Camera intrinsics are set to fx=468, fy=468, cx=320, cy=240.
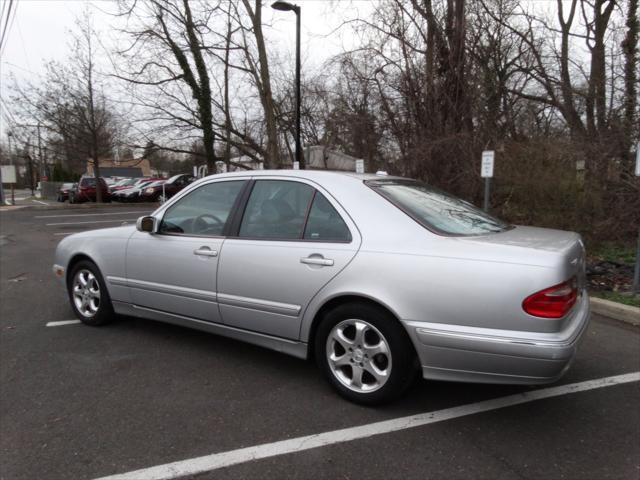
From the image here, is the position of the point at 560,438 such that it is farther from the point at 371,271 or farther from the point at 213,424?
the point at 213,424

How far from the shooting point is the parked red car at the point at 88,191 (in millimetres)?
27156

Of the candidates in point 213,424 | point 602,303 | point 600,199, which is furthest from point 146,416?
point 600,199

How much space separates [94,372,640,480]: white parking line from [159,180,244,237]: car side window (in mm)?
1736

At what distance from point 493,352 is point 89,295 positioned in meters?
3.92

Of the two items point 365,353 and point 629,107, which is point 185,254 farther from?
point 629,107

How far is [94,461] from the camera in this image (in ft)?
8.29

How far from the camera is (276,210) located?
355 cm

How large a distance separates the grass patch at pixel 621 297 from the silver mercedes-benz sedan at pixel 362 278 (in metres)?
2.61

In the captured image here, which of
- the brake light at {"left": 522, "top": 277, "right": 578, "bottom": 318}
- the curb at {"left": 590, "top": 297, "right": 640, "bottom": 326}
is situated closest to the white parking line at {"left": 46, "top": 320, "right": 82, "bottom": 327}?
the brake light at {"left": 522, "top": 277, "right": 578, "bottom": 318}

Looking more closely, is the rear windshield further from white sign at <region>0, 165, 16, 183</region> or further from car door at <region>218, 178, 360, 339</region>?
white sign at <region>0, 165, 16, 183</region>

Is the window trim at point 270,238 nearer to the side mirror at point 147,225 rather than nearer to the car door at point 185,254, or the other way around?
the car door at point 185,254

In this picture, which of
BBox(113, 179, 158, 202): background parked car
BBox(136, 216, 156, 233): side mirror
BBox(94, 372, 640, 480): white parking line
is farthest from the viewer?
BBox(113, 179, 158, 202): background parked car

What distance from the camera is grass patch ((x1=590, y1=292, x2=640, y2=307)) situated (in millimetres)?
5325

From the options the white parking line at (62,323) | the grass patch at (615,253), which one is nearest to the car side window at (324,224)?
the white parking line at (62,323)
